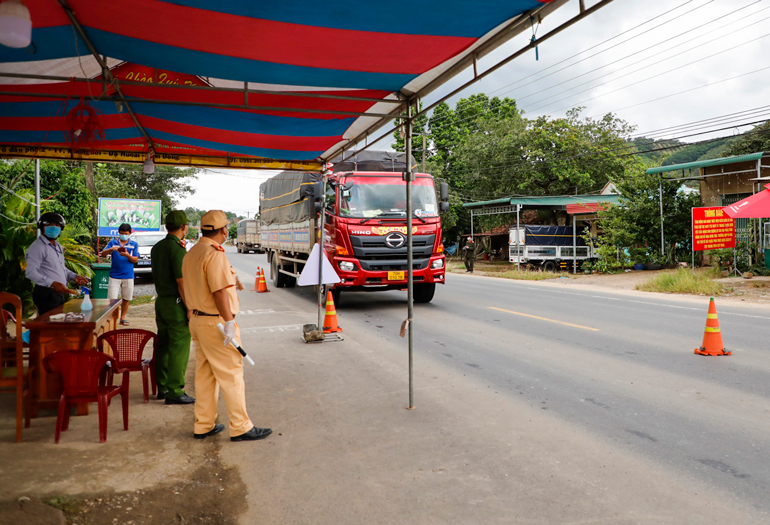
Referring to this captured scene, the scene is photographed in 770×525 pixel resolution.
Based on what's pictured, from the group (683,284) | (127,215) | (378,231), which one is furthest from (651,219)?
(127,215)

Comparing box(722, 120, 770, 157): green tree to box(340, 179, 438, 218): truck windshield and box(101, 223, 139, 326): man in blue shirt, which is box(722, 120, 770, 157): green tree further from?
box(101, 223, 139, 326): man in blue shirt

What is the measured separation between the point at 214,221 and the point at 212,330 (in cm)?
88

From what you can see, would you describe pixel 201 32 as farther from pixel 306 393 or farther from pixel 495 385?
pixel 495 385

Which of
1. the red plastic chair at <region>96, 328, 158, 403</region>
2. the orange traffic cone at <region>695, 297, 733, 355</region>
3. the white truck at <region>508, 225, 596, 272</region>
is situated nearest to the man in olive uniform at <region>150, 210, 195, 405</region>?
the red plastic chair at <region>96, 328, 158, 403</region>

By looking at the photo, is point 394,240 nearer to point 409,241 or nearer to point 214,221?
point 409,241

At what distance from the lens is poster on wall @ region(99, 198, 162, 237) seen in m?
16.3

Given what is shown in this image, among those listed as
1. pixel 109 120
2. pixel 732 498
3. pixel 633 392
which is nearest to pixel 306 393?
pixel 633 392

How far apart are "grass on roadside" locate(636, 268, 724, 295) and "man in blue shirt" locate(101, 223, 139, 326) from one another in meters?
15.0

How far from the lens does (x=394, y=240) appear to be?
448 inches

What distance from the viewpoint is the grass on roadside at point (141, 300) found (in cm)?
1312

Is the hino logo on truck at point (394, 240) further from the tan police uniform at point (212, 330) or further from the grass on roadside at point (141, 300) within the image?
the tan police uniform at point (212, 330)

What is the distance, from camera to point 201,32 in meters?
4.17

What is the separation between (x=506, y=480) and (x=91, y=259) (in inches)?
484

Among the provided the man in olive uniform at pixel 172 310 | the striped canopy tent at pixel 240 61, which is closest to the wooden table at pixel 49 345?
the man in olive uniform at pixel 172 310
